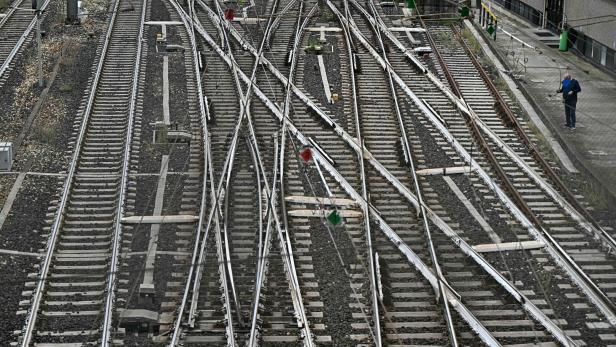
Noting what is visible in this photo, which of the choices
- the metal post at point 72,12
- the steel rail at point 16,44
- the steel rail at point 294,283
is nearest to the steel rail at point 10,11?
the steel rail at point 16,44

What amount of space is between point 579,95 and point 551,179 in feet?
18.2

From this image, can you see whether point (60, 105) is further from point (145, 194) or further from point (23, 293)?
point (23, 293)

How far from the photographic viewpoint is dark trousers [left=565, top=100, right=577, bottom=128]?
17.2m

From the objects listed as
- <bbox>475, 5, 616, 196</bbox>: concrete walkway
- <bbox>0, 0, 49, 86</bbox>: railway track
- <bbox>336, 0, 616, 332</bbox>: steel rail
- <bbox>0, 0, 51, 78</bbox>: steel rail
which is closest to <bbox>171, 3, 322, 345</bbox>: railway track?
<bbox>336, 0, 616, 332</bbox>: steel rail

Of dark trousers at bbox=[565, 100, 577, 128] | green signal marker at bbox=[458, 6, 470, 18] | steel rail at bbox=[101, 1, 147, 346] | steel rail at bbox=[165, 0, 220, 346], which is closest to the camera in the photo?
steel rail at bbox=[101, 1, 147, 346]

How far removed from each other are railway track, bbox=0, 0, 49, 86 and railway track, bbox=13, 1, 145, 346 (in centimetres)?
240

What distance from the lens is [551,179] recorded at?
14.8m

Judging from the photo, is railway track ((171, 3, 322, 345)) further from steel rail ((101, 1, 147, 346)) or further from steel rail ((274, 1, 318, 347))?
steel rail ((101, 1, 147, 346))

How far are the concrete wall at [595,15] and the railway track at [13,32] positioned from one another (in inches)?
480

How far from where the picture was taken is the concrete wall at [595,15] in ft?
71.9

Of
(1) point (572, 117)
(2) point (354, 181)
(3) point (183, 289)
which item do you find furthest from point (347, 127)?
(3) point (183, 289)

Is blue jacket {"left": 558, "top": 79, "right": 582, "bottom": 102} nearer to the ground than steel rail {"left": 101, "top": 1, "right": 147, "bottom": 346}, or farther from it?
farther from it

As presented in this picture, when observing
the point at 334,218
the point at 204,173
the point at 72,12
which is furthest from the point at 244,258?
the point at 72,12

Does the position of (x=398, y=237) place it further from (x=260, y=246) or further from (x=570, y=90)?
(x=570, y=90)
